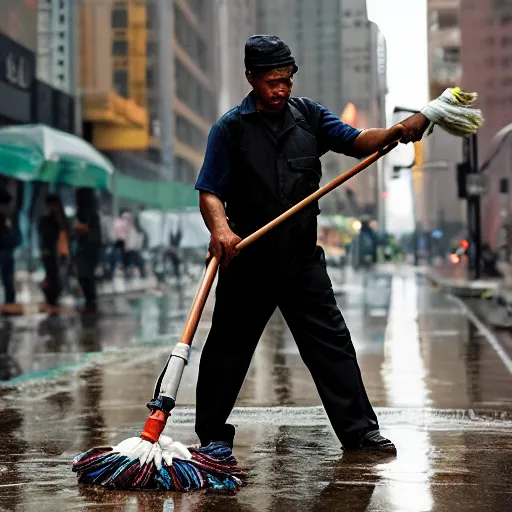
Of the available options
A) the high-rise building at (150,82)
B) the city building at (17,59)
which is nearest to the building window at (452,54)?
the high-rise building at (150,82)

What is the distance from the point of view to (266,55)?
→ 17.4 feet

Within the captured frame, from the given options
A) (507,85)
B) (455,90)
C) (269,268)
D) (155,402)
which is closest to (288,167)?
(269,268)

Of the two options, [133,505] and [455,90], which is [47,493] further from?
[455,90]

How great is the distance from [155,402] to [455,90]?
5.65 ft

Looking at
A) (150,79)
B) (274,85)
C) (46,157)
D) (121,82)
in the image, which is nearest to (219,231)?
(274,85)

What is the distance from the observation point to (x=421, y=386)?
335 inches

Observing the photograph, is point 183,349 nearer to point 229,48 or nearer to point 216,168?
point 216,168

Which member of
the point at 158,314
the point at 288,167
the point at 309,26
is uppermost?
the point at 309,26

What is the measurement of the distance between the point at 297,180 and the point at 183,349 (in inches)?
32.2

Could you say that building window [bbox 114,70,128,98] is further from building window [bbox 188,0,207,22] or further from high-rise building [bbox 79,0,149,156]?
building window [bbox 188,0,207,22]

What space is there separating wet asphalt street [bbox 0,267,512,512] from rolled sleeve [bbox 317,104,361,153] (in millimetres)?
1193

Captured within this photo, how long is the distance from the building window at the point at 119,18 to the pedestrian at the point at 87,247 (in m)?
22.3

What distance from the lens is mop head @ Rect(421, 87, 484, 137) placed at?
5418 millimetres

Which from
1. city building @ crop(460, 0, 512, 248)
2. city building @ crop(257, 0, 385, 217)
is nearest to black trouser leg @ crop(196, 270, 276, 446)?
city building @ crop(257, 0, 385, 217)
